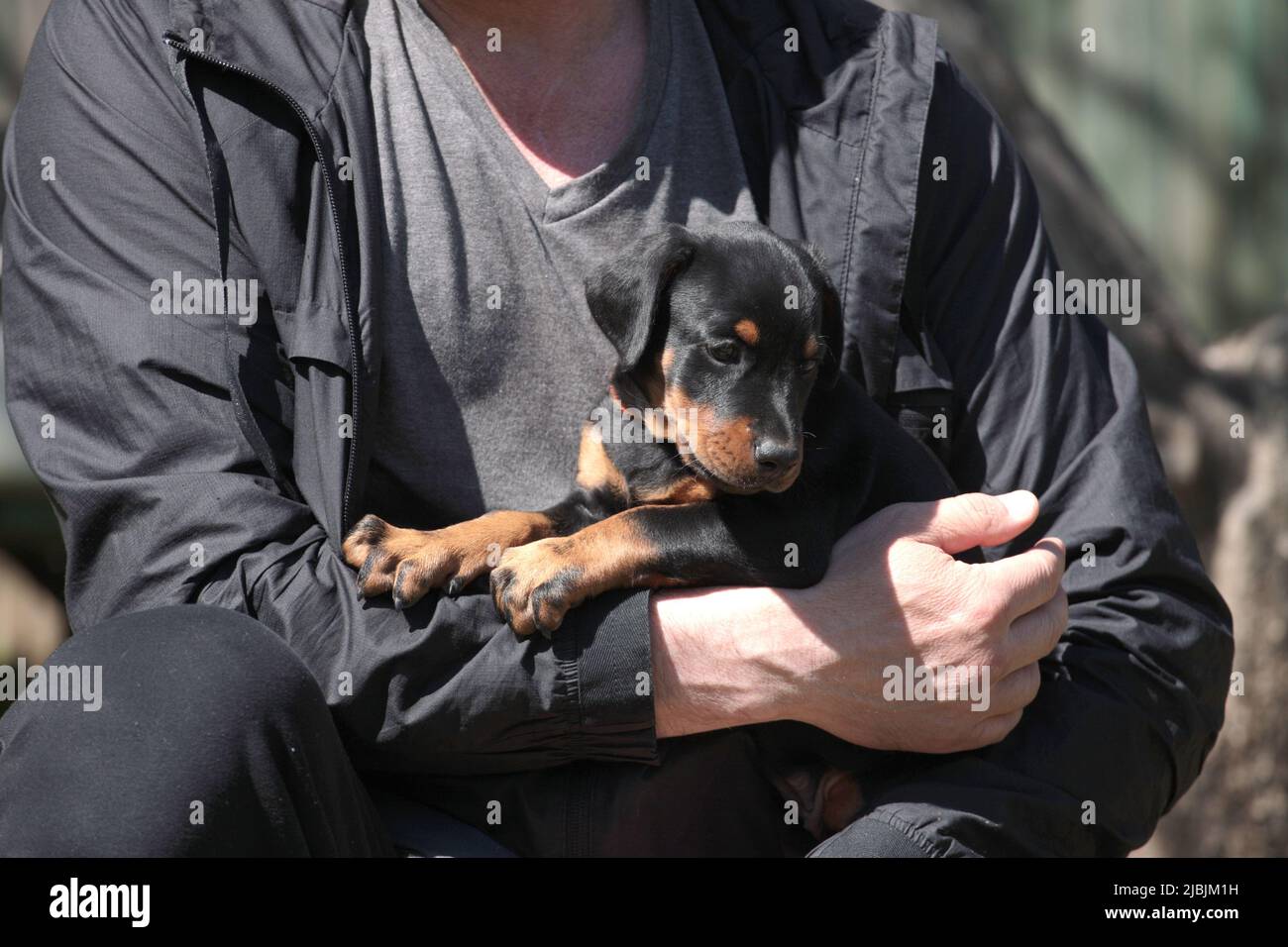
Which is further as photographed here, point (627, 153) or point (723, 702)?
point (627, 153)

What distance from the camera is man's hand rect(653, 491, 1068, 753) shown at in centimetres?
225

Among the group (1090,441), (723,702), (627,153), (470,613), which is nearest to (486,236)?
(627,153)

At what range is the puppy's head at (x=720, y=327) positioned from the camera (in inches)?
95.4

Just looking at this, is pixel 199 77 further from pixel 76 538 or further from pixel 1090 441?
pixel 1090 441

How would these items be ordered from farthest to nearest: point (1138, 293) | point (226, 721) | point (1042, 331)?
point (1138, 293) → point (1042, 331) → point (226, 721)

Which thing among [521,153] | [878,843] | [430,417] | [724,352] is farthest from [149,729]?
[521,153]

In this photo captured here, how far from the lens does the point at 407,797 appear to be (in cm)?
229

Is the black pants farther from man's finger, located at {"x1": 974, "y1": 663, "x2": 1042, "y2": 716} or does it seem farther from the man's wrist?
man's finger, located at {"x1": 974, "y1": 663, "x2": 1042, "y2": 716}

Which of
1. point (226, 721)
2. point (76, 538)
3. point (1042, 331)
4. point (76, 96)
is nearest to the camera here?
point (226, 721)

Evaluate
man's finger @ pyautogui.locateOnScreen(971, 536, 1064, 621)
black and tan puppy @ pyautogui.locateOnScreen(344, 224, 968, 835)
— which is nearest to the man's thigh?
black and tan puppy @ pyautogui.locateOnScreen(344, 224, 968, 835)

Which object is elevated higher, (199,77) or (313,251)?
(199,77)

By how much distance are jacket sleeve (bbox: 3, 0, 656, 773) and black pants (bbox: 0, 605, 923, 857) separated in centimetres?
20

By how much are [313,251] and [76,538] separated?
1.94 feet

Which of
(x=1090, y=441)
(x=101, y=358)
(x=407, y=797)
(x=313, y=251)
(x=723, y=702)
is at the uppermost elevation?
(x=313, y=251)
